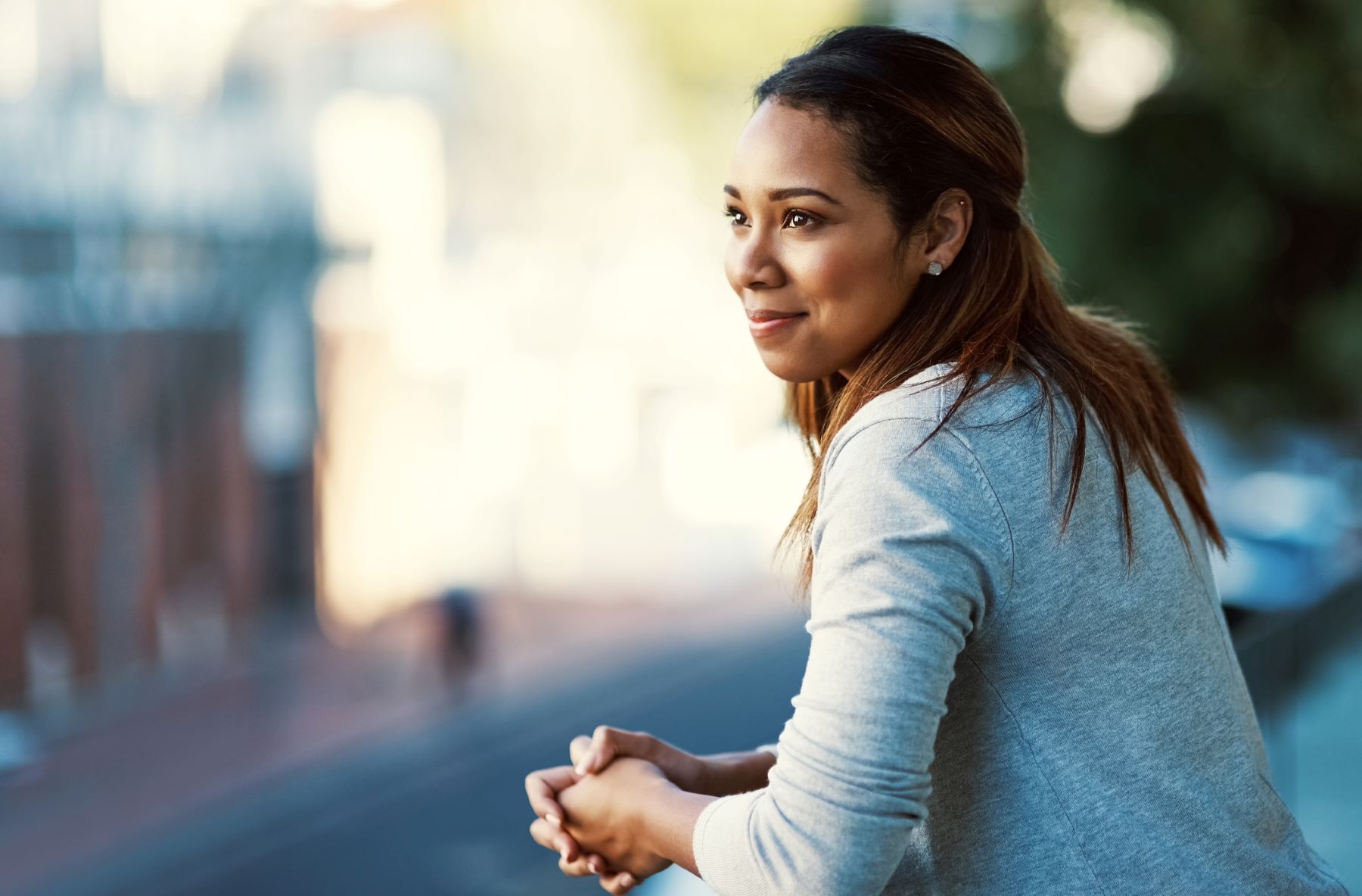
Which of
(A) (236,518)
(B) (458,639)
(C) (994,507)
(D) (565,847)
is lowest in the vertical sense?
(B) (458,639)

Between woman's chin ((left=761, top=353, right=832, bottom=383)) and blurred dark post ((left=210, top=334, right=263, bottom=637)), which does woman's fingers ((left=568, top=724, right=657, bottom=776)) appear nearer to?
woman's chin ((left=761, top=353, right=832, bottom=383))

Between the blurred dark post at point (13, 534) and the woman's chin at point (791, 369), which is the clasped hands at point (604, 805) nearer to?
the woman's chin at point (791, 369)

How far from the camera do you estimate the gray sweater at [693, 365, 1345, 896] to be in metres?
1.15

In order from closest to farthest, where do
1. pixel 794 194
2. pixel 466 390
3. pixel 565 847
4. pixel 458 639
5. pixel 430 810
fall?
pixel 794 194
pixel 565 847
pixel 430 810
pixel 458 639
pixel 466 390

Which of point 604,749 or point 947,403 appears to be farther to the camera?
point 604,749

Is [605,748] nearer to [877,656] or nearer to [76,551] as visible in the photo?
[877,656]

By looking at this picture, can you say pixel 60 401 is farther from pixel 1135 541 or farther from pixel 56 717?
pixel 1135 541

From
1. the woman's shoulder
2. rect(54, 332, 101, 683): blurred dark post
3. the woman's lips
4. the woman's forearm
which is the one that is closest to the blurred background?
rect(54, 332, 101, 683): blurred dark post

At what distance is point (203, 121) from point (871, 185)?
15.0m

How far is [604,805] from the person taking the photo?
149 cm

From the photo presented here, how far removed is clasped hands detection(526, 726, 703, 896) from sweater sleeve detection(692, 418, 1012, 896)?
0.26 meters

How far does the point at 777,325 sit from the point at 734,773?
1.87ft

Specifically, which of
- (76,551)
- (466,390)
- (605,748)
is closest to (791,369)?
(605,748)

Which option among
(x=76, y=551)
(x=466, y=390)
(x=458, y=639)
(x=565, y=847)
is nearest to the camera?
(x=565, y=847)
